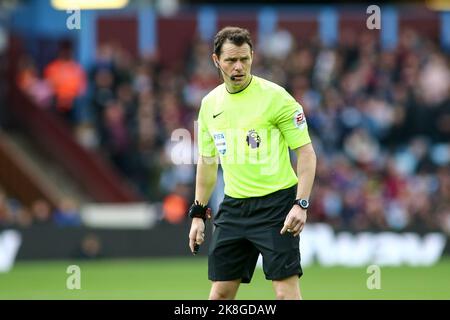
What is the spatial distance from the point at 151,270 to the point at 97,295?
405 cm

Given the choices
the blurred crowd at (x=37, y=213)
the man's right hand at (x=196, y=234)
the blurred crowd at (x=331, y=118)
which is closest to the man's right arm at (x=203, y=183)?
the man's right hand at (x=196, y=234)

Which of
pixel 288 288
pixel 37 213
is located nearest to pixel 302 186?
pixel 288 288

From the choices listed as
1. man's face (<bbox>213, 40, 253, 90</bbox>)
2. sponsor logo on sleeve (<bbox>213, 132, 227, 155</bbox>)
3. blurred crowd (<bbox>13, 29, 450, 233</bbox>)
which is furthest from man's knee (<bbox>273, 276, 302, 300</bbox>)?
blurred crowd (<bbox>13, 29, 450, 233</bbox>)

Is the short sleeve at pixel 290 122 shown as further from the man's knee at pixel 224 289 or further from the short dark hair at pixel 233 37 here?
the man's knee at pixel 224 289

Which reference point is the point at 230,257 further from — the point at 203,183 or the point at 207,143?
the point at 207,143

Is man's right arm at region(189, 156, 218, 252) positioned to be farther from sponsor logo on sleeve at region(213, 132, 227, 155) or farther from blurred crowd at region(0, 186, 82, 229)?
blurred crowd at region(0, 186, 82, 229)

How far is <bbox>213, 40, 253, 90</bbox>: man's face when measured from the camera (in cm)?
873

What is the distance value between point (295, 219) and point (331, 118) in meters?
14.3

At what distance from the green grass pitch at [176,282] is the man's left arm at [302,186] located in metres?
5.40

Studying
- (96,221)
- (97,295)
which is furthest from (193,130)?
(97,295)

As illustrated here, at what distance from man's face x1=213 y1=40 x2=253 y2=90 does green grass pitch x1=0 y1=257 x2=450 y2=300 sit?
18.5ft

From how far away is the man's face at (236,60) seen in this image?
8.73 m

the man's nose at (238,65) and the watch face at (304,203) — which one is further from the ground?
the man's nose at (238,65)

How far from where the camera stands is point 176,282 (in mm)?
16688
